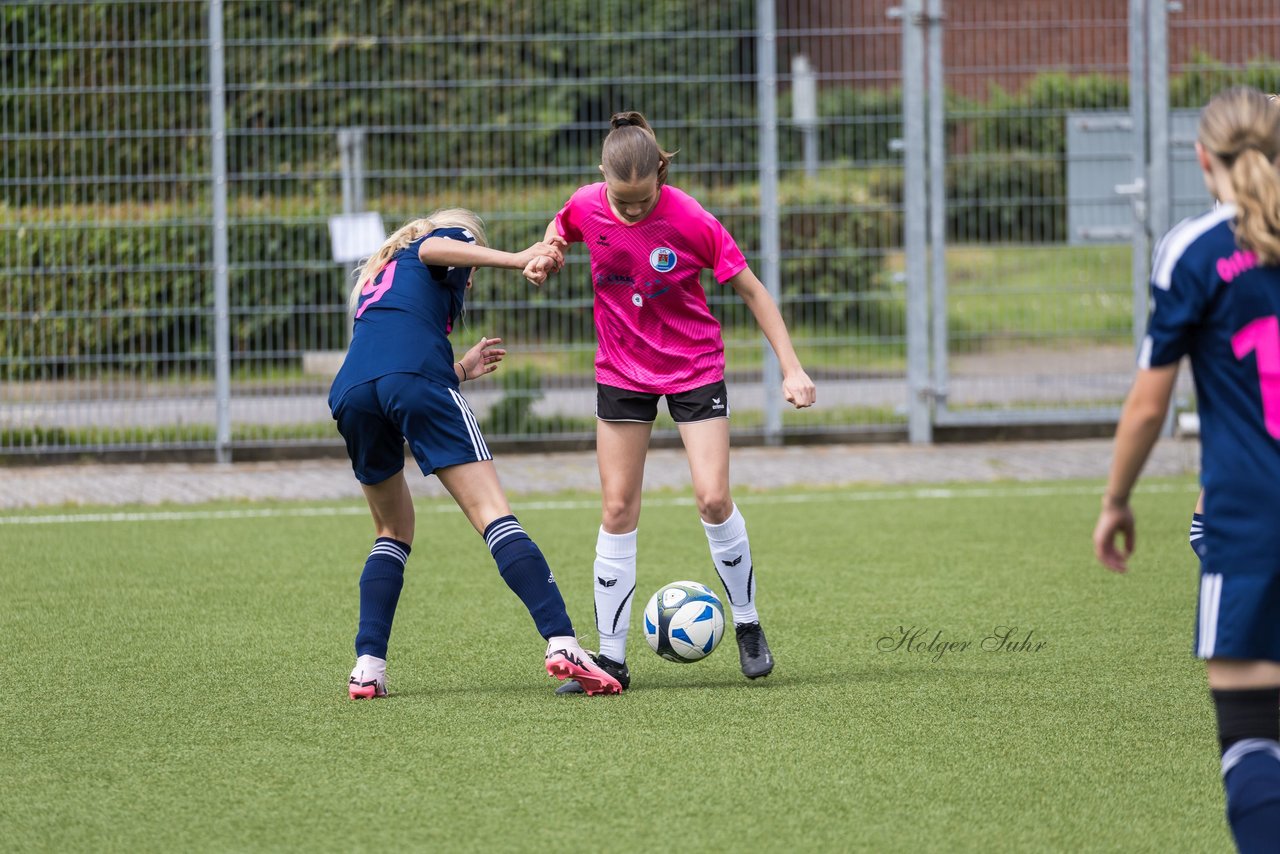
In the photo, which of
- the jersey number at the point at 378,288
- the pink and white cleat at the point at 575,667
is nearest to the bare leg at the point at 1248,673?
the pink and white cleat at the point at 575,667

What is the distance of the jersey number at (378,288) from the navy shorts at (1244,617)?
295cm

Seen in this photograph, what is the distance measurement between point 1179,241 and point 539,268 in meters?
2.30

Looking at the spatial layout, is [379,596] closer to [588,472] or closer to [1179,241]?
[1179,241]

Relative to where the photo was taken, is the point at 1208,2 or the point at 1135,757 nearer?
the point at 1135,757

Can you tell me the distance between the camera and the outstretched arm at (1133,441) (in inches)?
119

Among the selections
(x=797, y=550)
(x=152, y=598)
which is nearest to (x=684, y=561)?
(x=797, y=550)

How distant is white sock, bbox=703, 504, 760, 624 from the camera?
17.7 ft

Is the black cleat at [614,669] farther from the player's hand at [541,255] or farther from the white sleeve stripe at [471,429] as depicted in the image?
the player's hand at [541,255]

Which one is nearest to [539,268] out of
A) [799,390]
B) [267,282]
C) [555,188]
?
[799,390]

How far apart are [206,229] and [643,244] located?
7.27 metres

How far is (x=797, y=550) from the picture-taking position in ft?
26.6

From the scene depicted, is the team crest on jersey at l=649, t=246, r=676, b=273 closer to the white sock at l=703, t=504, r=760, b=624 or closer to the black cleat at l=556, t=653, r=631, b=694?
the white sock at l=703, t=504, r=760, b=624

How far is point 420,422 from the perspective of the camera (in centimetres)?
497

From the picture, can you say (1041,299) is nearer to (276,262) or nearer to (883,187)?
(883,187)
